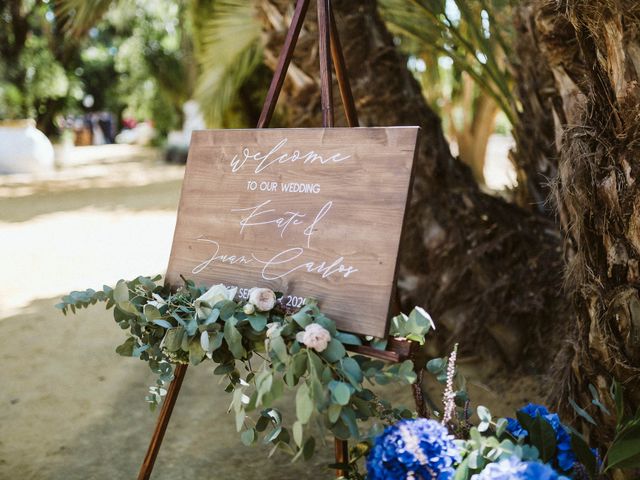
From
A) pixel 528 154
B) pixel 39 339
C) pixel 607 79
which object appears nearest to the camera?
pixel 607 79

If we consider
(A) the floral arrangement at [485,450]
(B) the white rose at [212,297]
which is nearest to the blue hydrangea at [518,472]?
Result: (A) the floral arrangement at [485,450]

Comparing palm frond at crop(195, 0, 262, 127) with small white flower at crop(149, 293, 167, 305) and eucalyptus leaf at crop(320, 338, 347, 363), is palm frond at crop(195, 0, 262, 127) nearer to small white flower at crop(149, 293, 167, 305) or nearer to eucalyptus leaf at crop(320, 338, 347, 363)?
small white flower at crop(149, 293, 167, 305)

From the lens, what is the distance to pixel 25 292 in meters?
4.45

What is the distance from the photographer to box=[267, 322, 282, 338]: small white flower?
144 centimetres

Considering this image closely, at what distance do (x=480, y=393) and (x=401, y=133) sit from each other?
1.68 m

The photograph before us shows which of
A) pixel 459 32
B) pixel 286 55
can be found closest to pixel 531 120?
pixel 459 32

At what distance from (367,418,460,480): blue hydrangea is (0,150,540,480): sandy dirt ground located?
95cm

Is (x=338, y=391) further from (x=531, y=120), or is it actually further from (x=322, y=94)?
(x=531, y=120)

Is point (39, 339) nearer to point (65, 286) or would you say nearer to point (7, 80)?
point (65, 286)

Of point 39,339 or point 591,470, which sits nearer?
point 591,470

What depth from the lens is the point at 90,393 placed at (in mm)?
2914

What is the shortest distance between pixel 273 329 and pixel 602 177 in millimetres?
932

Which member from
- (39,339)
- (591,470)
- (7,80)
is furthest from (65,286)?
(7,80)

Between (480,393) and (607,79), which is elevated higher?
(607,79)
